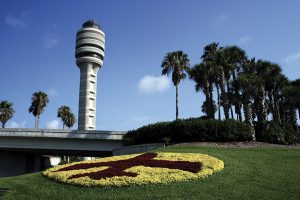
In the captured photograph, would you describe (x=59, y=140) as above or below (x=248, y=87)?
below

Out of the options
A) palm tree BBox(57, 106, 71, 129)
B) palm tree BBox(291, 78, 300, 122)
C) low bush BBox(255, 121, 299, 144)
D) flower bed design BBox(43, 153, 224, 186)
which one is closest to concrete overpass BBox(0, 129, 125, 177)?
low bush BBox(255, 121, 299, 144)

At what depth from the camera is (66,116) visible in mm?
116812

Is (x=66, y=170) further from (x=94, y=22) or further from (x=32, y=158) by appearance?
(x=94, y=22)

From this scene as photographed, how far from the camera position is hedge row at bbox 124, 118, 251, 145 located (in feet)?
134

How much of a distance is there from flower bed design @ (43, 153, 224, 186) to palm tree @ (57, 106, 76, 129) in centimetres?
9132

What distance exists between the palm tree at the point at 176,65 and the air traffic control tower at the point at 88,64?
2853 centimetres

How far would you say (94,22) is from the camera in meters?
97.8

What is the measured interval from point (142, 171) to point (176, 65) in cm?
4656

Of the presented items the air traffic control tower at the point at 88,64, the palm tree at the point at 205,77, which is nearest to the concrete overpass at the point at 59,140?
the palm tree at the point at 205,77

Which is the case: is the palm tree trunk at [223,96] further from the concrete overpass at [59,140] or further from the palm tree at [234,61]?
the concrete overpass at [59,140]

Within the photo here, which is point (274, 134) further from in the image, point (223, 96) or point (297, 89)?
point (297, 89)

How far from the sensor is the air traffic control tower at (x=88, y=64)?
89750 millimetres

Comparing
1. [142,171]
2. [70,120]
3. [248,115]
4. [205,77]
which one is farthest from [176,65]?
[70,120]

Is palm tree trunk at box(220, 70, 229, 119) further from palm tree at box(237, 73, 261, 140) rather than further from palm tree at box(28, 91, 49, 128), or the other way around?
palm tree at box(28, 91, 49, 128)
